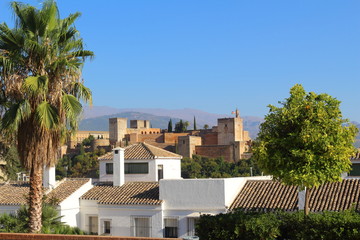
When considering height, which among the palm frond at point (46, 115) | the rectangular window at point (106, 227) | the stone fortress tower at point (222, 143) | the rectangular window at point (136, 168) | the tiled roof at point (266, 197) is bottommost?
the rectangular window at point (106, 227)

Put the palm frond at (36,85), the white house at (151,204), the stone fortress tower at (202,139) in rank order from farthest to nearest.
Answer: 1. the stone fortress tower at (202,139)
2. the white house at (151,204)
3. the palm frond at (36,85)

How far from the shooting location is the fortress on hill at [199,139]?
107375 mm

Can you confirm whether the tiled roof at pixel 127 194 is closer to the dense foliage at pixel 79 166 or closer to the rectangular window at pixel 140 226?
the rectangular window at pixel 140 226

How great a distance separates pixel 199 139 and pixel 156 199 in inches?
3512

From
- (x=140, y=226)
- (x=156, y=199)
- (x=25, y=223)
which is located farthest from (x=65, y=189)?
(x=25, y=223)

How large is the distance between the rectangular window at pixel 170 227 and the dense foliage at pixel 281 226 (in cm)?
861

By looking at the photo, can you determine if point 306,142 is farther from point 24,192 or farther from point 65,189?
point 24,192

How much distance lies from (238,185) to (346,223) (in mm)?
11275

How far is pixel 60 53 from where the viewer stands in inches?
663

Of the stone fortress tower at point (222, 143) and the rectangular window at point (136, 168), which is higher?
the stone fortress tower at point (222, 143)

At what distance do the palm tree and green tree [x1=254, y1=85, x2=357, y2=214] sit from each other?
571 cm

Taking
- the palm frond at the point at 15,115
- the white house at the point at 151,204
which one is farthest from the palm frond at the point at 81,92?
the white house at the point at 151,204

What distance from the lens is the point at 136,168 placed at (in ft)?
97.9

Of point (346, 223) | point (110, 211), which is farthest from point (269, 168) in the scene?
point (110, 211)
